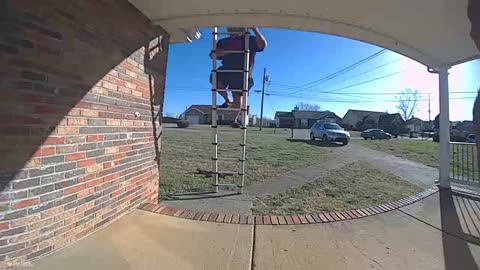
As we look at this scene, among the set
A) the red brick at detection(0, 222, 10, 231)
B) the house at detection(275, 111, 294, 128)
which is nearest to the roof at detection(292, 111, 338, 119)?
the house at detection(275, 111, 294, 128)

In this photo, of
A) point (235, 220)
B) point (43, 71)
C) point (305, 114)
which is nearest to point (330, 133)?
point (235, 220)

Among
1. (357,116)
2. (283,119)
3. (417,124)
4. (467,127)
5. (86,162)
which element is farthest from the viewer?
(357,116)

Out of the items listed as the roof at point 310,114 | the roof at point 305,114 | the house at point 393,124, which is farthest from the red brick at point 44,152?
the roof at point 310,114

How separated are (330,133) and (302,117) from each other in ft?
155

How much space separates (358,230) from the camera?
3328 millimetres

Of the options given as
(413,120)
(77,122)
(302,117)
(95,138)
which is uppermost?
(302,117)

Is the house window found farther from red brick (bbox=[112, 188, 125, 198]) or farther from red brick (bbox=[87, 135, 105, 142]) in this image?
red brick (bbox=[87, 135, 105, 142])

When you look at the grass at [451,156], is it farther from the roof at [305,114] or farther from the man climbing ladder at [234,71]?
the roof at [305,114]

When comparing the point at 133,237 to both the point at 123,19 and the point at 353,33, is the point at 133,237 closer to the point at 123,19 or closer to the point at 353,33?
the point at 123,19

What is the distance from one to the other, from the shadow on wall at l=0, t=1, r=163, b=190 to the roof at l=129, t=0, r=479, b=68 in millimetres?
1000

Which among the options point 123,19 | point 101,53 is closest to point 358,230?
point 101,53

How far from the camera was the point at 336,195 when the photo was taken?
5398 mm

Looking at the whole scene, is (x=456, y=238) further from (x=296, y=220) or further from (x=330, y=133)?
(x=330, y=133)

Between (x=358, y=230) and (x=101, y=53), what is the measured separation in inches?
130
